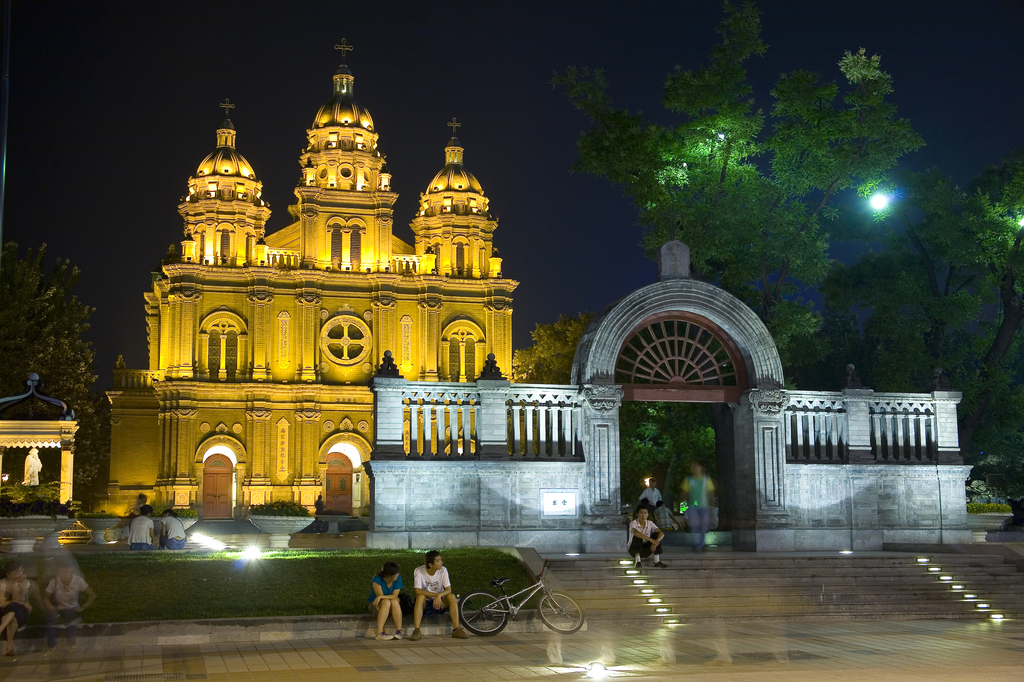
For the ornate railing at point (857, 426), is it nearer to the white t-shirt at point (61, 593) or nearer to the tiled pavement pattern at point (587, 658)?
the tiled pavement pattern at point (587, 658)

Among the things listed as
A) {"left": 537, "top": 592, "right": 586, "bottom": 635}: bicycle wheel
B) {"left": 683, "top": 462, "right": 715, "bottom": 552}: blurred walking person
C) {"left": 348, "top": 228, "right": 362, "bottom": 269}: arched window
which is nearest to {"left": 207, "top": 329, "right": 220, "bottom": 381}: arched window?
{"left": 348, "top": 228, "right": 362, "bottom": 269}: arched window

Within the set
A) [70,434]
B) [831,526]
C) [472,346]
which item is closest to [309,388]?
[472,346]

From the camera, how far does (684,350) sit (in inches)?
862

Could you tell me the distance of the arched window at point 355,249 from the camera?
180ft

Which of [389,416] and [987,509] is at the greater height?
[389,416]

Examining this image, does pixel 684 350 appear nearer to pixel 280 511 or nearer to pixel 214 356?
pixel 280 511

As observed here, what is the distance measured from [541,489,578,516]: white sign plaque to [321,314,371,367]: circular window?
3437 cm

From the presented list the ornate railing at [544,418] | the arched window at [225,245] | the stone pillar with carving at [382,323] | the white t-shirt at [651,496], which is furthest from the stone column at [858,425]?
the arched window at [225,245]

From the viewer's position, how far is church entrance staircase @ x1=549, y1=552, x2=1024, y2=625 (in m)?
16.6

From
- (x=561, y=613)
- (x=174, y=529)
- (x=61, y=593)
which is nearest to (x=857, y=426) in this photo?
(x=561, y=613)

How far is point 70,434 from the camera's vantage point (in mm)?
27109

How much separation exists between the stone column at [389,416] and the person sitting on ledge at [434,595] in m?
5.30

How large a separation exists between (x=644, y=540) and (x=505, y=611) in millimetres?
4216

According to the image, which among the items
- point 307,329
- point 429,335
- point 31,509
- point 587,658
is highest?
point 307,329
